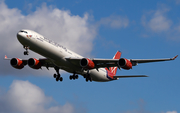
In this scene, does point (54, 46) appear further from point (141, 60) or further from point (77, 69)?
point (141, 60)

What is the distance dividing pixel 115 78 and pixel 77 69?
11.6 m

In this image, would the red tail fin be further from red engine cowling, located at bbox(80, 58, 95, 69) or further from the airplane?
red engine cowling, located at bbox(80, 58, 95, 69)

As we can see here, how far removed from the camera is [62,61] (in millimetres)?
44219

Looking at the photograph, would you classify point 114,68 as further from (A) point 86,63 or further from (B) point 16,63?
(B) point 16,63

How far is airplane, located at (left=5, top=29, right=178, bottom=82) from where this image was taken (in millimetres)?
40844

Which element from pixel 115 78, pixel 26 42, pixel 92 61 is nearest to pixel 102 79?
pixel 115 78

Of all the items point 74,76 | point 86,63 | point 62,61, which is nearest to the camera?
point 62,61

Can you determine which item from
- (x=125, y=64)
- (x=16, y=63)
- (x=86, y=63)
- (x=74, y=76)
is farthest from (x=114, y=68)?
(x=16, y=63)

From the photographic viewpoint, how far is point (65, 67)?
4684cm

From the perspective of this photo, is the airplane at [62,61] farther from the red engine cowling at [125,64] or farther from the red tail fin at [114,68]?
the red tail fin at [114,68]

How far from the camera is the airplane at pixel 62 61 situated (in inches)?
1608

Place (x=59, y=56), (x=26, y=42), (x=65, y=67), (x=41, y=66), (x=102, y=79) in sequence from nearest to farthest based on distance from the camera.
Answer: (x=26, y=42) < (x=59, y=56) < (x=65, y=67) < (x=41, y=66) < (x=102, y=79)

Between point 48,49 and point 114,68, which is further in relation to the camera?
point 114,68

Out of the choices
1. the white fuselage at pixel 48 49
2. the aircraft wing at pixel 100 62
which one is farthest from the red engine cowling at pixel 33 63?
the aircraft wing at pixel 100 62
